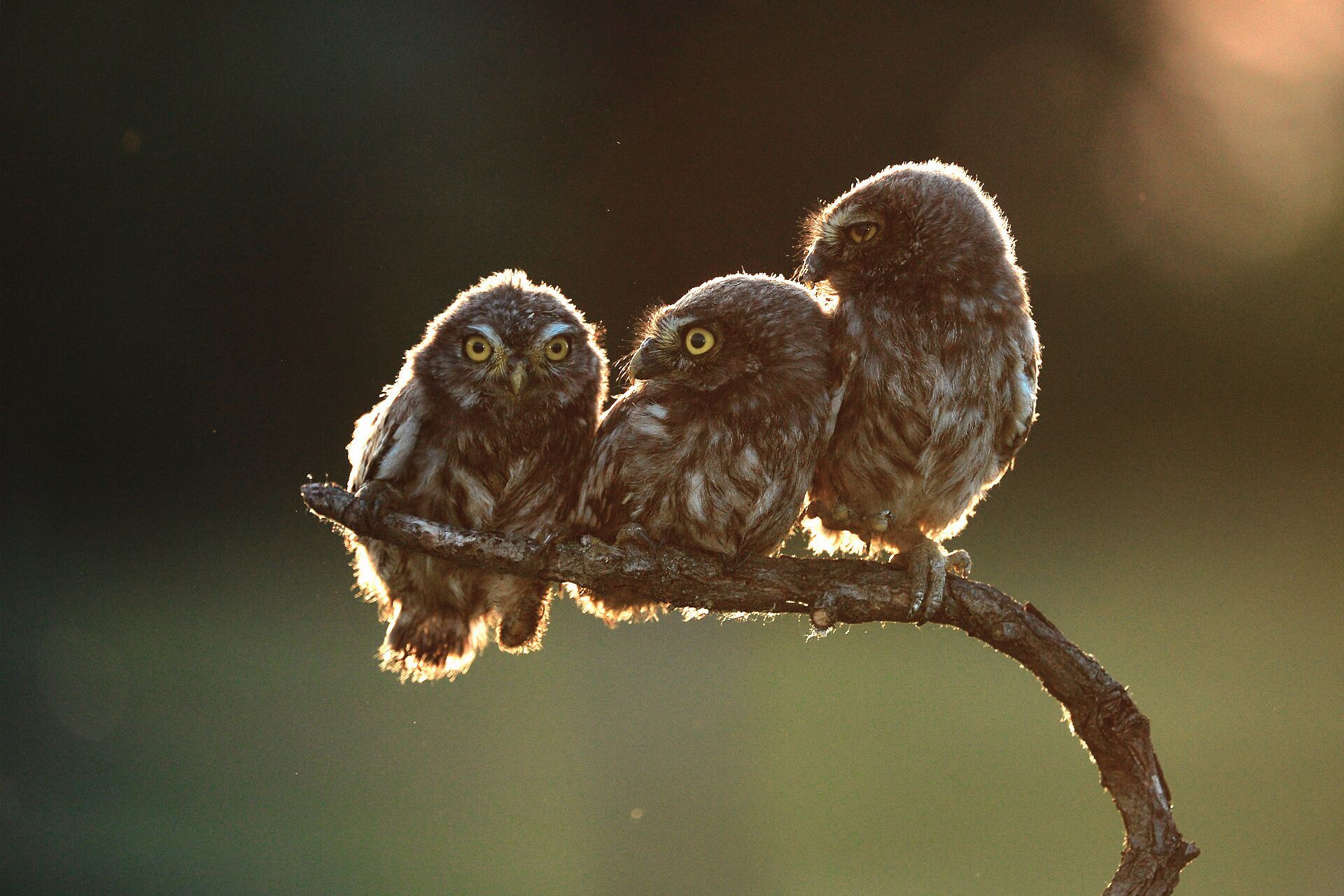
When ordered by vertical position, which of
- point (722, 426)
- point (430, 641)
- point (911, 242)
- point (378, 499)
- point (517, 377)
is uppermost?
point (911, 242)

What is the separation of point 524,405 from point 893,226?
1029mm

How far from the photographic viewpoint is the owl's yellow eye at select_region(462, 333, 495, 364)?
8.09 feet

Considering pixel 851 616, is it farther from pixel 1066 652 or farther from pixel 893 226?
pixel 893 226

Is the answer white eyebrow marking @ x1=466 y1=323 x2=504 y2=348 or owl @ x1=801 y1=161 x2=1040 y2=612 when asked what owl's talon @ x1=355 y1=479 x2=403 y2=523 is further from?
owl @ x1=801 y1=161 x2=1040 y2=612

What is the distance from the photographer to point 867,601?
96.0 inches

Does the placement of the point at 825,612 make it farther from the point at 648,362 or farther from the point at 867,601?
the point at 648,362

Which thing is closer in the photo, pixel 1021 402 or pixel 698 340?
pixel 698 340

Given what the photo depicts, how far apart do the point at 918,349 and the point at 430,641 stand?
1.49 metres

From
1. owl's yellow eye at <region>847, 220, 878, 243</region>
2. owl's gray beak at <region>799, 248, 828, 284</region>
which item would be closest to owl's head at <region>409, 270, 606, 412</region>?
owl's gray beak at <region>799, 248, 828, 284</region>

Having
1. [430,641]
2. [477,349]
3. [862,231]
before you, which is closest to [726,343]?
[862,231]

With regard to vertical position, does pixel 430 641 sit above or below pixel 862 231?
below

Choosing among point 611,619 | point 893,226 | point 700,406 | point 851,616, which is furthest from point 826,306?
point 611,619

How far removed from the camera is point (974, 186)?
2.71 m

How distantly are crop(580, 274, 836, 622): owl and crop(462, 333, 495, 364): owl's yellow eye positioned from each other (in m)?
0.36
